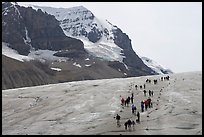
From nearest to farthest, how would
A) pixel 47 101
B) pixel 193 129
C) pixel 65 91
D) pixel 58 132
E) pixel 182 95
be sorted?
pixel 193 129 → pixel 58 132 → pixel 182 95 → pixel 47 101 → pixel 65 91

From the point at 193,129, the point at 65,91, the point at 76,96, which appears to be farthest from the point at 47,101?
the point at 193,129

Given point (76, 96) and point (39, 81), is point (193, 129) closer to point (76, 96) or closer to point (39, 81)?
point (76, 96)

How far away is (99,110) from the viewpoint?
43.8 metres

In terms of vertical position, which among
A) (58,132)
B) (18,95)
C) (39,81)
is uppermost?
(58,132)

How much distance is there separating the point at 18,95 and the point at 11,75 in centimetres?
10217

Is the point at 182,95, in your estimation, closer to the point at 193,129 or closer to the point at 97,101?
the point at 97,101

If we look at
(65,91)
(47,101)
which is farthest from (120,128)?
(65,91)

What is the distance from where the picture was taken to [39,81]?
166m

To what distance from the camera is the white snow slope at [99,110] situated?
3478 centimetres

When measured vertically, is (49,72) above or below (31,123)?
below

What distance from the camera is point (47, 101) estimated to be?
173 ft

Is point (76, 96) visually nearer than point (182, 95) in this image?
No

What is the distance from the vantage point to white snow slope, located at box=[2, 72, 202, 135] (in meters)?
34.8

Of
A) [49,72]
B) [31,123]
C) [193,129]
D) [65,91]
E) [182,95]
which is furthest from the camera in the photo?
[49,72]
